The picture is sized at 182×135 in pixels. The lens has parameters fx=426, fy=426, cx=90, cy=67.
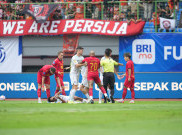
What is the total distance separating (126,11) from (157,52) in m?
2.93

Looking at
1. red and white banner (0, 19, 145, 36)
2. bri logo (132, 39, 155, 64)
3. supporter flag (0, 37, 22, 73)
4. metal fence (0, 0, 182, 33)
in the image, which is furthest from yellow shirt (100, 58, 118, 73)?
supporter flag (0, 37, 22, 73)

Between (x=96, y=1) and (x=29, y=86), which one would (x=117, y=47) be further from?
(x=29, y=86)

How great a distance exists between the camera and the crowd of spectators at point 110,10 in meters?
23.9

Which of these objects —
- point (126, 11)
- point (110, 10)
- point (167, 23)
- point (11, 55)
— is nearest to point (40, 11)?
point (11, 55)

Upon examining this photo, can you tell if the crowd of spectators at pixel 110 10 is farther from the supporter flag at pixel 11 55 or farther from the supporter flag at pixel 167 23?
the supporter flag at pixel 11 55

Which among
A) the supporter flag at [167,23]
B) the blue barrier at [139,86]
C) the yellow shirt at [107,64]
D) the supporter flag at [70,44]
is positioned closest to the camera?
the yellow shirt at [107,64]

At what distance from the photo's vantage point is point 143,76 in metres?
22.9

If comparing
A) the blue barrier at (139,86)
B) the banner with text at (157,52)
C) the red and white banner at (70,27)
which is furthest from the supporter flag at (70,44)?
the banner with text at (157,52)

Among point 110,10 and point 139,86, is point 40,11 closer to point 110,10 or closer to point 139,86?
point 110,10

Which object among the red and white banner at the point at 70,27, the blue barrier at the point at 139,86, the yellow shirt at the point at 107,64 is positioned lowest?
the blue barrier at the point at 139,86

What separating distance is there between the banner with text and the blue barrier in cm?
118

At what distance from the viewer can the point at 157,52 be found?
78.3ft

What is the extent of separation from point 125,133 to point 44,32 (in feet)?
61.9

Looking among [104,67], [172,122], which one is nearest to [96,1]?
[104,67]
